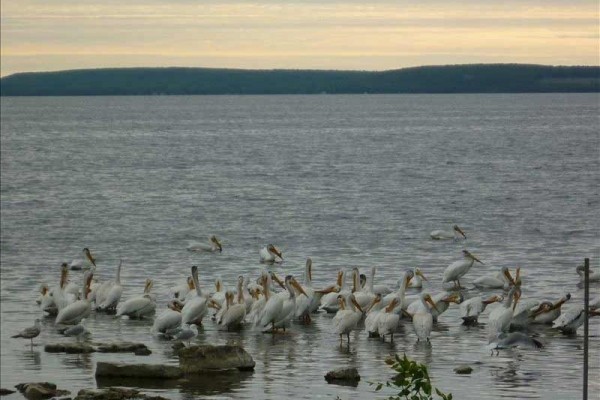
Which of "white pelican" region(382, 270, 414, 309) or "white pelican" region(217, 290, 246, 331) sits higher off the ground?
"white pelican" region(382, 270, 414, 309)

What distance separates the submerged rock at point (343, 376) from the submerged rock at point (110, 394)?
2.19 m

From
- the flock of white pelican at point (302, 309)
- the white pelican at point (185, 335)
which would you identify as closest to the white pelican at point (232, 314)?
the flock of white pelican at point (302, 309)

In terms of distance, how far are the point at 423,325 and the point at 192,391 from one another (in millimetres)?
4054

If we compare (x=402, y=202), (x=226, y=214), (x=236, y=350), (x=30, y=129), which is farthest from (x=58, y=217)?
(x=30, y=129)

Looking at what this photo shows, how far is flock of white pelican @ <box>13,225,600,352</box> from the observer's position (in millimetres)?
17656

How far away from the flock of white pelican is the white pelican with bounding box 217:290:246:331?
0.01 meters

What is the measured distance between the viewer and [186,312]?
1889 centimetres

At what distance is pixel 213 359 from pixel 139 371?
2.96ft

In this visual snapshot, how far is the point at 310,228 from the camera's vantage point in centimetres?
3684

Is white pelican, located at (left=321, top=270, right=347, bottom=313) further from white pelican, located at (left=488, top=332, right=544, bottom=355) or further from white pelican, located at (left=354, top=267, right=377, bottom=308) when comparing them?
white pelican, located at (left=488, top=332, right=544, bottom=355)

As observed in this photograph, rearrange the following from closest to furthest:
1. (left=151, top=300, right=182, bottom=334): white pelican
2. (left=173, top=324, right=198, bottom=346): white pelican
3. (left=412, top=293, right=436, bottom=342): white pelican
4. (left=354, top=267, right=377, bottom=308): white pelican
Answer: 1. (left=412, top=293, right=436, bottom=342): white pelican
2. (left=173, top=324, right=198, bottom=346): white pelican
3. (left=151, top=300, right=182, bottom=334): white pelican
4. (left=354, top=267, right=377, bottom=308): white pelican

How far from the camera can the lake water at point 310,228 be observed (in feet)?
52.6

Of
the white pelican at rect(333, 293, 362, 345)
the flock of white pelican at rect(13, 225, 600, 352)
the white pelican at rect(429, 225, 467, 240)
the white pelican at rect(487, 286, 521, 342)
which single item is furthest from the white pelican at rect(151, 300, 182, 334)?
the white pelican at rect(429, 225, 467, 240)

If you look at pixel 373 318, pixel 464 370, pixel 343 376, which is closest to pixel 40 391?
pixel 343 376
